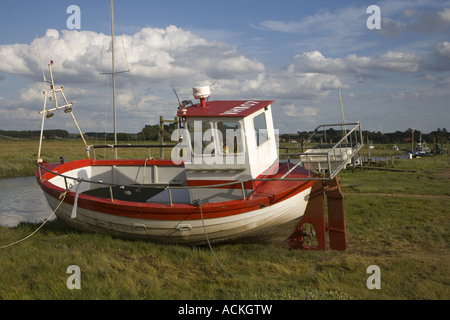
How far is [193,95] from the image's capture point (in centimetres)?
939

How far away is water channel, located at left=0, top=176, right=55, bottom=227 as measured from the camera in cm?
1412

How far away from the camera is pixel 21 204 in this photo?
1709 centimetres

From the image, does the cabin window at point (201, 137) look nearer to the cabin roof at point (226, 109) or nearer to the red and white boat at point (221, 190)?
the red and white boat at point (221, 190)

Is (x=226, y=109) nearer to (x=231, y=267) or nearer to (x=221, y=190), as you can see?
(x=221, y=190)

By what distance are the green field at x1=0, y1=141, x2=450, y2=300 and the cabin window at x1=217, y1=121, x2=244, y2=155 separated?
2251 millimetres

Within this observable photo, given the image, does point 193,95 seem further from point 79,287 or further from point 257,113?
point 79,287

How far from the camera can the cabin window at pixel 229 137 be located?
8.64 meters

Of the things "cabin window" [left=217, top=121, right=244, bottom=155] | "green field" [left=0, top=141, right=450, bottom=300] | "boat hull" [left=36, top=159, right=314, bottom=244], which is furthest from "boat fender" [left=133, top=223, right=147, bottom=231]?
"cabin window" [left=217, top=121, right=244, bottom=155]

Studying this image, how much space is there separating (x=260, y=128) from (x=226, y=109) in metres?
1.02

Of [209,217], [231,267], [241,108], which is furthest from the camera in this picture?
[241,108]

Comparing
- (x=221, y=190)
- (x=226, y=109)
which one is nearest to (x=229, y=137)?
(x=226, y=109)

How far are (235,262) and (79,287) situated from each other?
2993 millimetres

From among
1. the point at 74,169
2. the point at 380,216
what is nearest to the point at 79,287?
the point at 74,169

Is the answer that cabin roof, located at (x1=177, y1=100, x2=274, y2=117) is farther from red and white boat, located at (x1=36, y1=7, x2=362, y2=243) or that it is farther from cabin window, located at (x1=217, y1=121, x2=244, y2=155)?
cabin window, located at (x1=217, y1=121, x2=244, y2=155)
